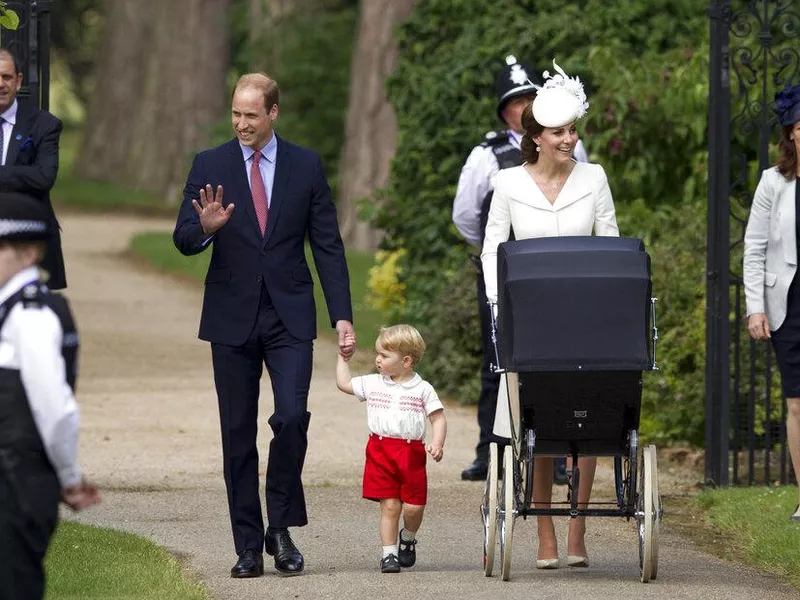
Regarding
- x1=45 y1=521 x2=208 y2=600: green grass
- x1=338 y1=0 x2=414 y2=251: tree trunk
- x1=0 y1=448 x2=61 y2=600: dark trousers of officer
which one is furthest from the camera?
x1=338 y1=0 x2=414 y2=251: tree trunk

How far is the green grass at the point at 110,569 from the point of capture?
664 cm

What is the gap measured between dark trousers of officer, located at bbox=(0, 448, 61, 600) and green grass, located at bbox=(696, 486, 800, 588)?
11.5 feet

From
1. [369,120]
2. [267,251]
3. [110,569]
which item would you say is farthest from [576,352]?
[369,120]

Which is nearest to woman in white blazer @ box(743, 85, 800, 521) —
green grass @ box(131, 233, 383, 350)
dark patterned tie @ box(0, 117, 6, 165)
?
dark patterned tie @ box(0, 117, 6, 165)

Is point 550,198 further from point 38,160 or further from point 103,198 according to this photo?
point 103,198

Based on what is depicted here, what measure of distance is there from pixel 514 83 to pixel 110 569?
3.47m

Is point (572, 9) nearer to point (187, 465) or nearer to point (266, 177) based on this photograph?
point (187, 465)

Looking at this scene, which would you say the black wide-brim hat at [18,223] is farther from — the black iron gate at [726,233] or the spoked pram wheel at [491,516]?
the black iron gate at [726,233]

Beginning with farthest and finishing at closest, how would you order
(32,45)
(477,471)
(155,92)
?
(155,92) < (477,471) < (32,45)

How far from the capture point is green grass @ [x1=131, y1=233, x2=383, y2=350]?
16.9 meters

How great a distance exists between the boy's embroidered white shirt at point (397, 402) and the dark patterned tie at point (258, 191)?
737mm

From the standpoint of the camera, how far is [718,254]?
9.48m

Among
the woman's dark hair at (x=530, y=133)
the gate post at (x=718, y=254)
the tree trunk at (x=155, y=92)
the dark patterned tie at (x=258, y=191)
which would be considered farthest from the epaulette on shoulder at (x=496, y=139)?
the tree trunk at (x=155, y=92)

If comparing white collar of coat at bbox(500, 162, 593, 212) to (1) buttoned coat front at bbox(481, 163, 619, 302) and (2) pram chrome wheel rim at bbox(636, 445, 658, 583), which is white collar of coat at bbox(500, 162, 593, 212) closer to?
(1) buttoned coat front at bbox(481, 163, 619, 302)
